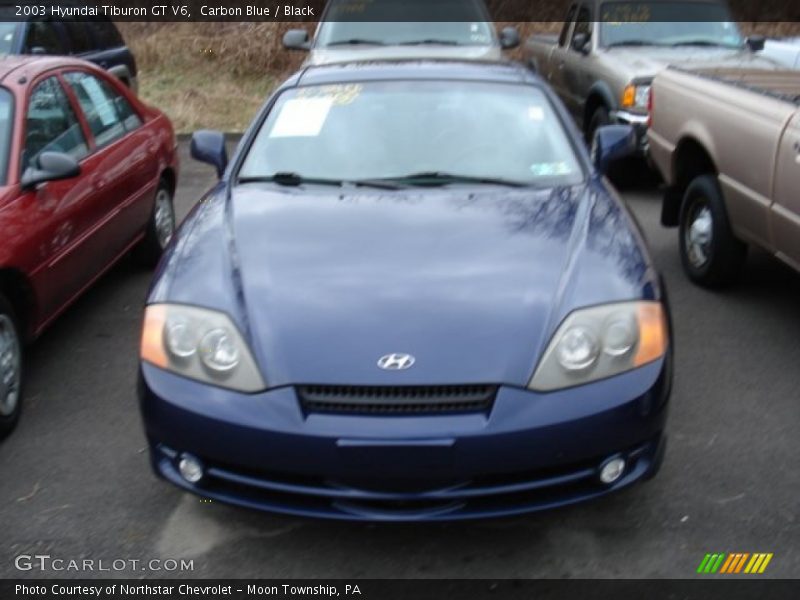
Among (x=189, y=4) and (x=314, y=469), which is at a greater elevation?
(x=314, y=469)

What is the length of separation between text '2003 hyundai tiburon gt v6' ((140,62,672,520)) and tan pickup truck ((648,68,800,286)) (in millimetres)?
1398

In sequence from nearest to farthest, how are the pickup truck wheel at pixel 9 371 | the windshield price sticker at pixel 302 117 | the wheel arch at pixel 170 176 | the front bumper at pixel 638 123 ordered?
the pickup truck wheel at pixel 9 371
the windshield price sticker at pixel 302 117
the wheel arch at pixel 170 176
the front bumper at pixel 638 123

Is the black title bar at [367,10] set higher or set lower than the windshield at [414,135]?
lower

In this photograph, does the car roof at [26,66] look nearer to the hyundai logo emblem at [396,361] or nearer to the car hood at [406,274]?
the car hood at [406,274]

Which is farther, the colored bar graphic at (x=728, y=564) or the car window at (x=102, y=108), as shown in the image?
the car window at (x=102, y=108)

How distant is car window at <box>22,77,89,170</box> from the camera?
4805 millimetres

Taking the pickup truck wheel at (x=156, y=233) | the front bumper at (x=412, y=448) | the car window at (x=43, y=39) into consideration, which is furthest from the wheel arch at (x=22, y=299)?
the car window at (x=43, y=39)

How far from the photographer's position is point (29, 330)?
443cm

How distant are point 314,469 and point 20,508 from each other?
138 centimetres

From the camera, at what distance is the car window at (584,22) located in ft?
30.9

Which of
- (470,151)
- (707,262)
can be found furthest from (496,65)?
(707,262)

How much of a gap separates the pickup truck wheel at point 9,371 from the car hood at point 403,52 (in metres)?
5.33

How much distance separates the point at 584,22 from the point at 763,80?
14.2 feet

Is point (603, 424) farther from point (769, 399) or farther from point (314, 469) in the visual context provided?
point (769, 399)
